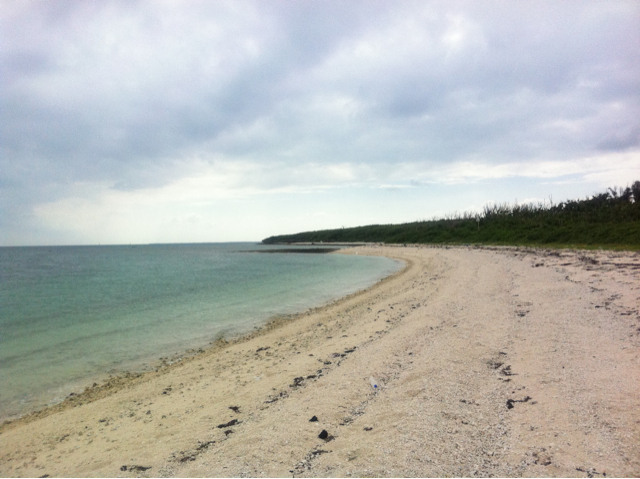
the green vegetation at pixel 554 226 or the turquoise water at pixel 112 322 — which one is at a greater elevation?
the green vegetation at pixel 554 226

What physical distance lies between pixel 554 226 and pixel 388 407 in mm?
49926

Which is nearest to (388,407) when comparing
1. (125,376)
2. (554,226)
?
(125,376)

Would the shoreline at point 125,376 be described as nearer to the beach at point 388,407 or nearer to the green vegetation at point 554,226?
the beach at point 388,407

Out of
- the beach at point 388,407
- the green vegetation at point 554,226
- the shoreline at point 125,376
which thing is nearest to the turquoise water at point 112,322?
the shoreline at point 125,376

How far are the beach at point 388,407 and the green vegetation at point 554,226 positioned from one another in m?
27.9

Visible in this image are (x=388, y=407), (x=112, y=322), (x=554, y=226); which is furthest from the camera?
(x=554, y=226)

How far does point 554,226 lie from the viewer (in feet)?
148

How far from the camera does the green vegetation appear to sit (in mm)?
34938

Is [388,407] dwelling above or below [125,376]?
above

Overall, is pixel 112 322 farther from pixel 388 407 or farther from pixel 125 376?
pixel 388 407

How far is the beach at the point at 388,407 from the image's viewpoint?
12.3 ft

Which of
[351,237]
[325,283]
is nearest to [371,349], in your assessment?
[325,283]

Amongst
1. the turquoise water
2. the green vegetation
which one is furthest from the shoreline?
A: the green vegetation

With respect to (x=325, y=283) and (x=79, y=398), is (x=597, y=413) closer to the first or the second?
(x=79, y=398)
